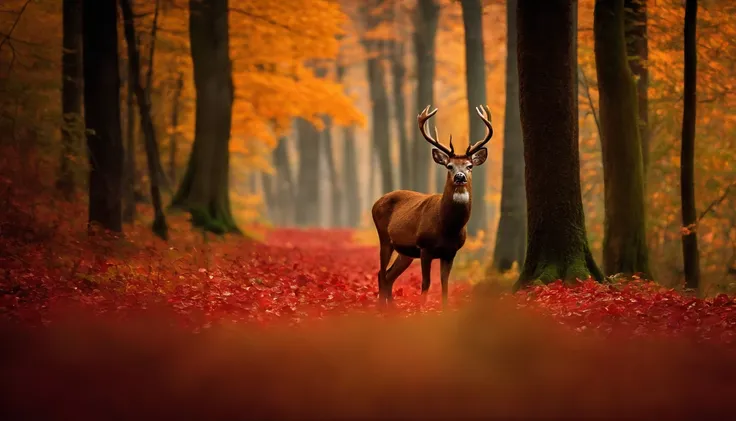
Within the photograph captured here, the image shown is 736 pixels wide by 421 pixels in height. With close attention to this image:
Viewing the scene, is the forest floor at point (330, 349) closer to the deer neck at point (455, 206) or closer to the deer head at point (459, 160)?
the deer neck at point (455, 206)

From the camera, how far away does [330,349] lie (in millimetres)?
7367

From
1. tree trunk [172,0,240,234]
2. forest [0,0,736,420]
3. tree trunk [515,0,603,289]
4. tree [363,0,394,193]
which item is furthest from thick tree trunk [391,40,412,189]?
tree trunk [515,0,603,289]

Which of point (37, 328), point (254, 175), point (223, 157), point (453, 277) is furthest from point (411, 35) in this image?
point (37, 328)

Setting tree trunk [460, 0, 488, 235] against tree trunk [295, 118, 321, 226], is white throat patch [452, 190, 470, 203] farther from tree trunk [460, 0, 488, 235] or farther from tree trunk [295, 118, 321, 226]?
tree trunk [295, 118, 321, 226]

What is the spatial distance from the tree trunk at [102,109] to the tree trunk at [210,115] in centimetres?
566

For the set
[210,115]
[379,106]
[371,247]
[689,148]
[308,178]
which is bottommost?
[371,247]

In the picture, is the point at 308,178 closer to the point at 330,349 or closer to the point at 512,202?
the point at 512,202

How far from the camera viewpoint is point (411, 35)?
36594 mm

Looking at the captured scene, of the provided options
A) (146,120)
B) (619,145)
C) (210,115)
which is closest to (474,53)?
(210,115)

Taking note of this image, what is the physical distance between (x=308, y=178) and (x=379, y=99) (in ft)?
24.2

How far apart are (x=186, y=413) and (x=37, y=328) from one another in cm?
309

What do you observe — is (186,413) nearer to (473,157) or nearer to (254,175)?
(473,157)

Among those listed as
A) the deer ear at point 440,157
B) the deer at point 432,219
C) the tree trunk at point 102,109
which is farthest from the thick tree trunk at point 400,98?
the deer ear at point 440,157

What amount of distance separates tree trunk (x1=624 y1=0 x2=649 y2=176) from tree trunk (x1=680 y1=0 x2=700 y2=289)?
2616mm
